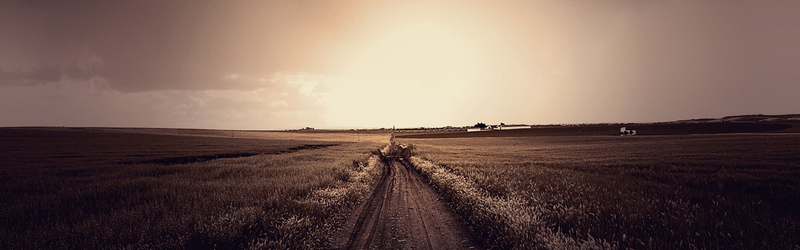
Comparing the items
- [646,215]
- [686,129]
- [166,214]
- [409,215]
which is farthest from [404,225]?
[686,129]

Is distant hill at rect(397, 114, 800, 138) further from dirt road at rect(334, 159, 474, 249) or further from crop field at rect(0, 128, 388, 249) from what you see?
crop field at rect(0, 128, 388, 249)

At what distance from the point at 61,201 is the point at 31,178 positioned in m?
7.82

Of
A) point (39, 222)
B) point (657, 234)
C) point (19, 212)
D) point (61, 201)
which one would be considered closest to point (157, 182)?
point (61, 201)

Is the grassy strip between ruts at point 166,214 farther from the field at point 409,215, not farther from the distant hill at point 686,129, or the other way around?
the distant hill at point 686,129

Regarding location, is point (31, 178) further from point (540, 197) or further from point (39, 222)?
point (540, 197)

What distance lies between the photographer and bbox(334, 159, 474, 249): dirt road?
263 inches

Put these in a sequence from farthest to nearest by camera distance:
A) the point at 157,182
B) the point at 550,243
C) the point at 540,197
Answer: the point at 157,182 < the point at 540,197 < the point at 550,243

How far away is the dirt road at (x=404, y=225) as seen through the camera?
668 centimetres

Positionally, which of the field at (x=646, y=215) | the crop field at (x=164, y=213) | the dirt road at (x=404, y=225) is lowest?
the dirt road at (x=404, y=225)

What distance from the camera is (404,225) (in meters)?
8.02

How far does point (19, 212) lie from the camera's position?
27.3 feet

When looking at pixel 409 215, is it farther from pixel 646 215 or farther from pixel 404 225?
pixel 646 215

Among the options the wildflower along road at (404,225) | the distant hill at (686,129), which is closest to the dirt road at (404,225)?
the wildflower along road at (404,225)

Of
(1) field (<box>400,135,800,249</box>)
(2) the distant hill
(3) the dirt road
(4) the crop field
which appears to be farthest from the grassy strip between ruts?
(2) the distant hill
